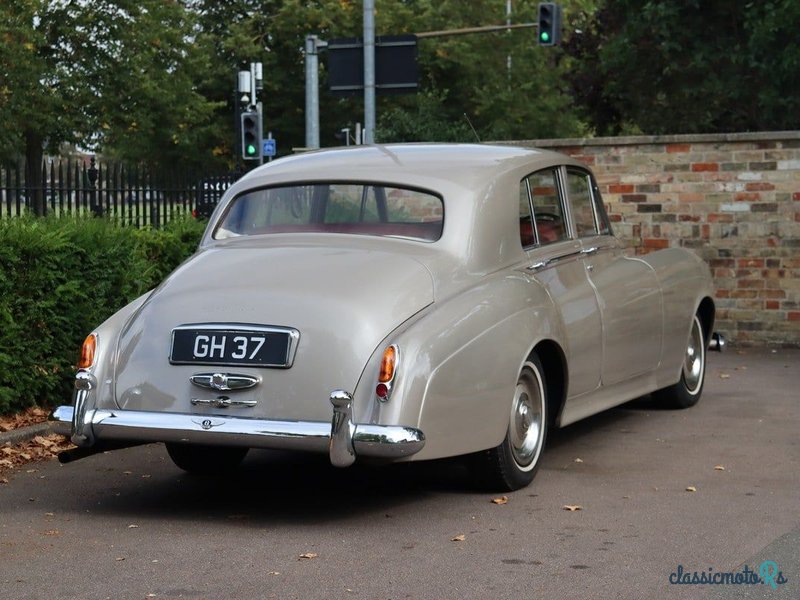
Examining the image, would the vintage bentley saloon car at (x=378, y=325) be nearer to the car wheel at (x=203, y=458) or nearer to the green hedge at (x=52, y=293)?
the car wheel at (x=203, y=458)

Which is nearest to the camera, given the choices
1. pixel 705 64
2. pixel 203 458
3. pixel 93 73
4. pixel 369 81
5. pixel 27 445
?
pixel 203 458

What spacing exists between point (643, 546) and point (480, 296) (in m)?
1.56

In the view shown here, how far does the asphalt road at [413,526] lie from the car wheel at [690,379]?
88 cm

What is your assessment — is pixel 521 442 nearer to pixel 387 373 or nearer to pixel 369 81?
pixel 387 373

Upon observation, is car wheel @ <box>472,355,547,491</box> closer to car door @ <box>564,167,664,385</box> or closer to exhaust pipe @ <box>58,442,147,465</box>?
car door @ <box>564,167,664,385</box>

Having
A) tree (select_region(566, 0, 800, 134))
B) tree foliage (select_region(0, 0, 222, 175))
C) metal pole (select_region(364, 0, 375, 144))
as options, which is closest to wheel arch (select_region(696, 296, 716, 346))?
metal pole (select_region(364, 0, 375, 144))

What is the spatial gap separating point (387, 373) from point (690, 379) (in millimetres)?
4332

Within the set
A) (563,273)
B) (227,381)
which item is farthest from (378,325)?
(563,273)

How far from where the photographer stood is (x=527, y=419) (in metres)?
7.37

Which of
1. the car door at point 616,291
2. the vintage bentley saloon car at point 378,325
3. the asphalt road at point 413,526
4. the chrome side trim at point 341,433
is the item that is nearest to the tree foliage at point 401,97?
the car door at point 616,291

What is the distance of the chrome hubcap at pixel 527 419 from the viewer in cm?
725

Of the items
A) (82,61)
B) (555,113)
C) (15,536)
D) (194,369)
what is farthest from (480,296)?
(555,113)

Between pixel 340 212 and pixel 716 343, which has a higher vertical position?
pixel 340 212

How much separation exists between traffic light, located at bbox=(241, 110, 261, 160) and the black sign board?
1955 millimetres
